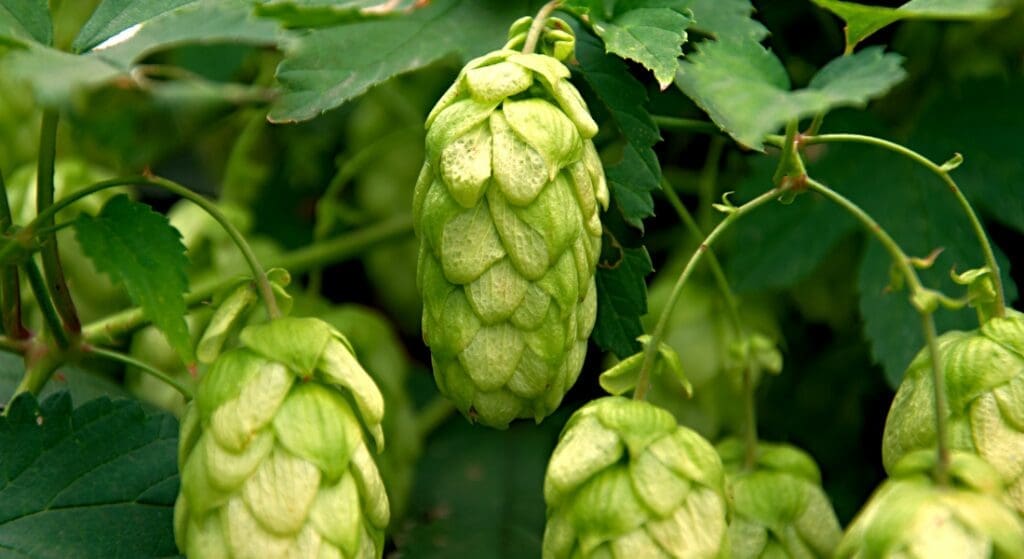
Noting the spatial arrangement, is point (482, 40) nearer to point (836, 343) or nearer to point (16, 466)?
point (16, 466)

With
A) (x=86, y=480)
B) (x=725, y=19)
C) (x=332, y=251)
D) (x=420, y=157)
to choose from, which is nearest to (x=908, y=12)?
(x=725, y=19)

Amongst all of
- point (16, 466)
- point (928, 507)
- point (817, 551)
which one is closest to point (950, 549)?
point (928, 507)

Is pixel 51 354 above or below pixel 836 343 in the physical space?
above

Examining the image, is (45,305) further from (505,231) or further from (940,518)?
(940,518)

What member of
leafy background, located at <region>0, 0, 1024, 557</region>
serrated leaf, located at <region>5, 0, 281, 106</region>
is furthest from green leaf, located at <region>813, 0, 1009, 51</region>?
serrated leaf, located at <region>5, 0, 281, 106</region>

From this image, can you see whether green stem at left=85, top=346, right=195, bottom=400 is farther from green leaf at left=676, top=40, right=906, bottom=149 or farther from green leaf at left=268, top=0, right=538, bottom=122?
green leaf at left=676, top=40, right=906, bottom=149

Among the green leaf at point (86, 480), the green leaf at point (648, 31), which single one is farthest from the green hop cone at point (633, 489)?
the green leaf at point (86, 480)
